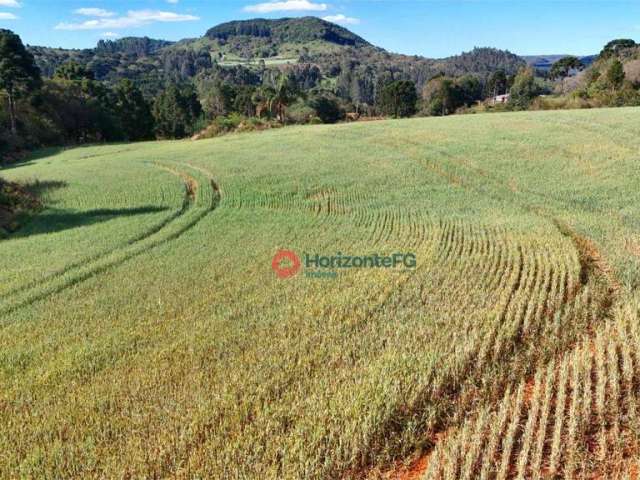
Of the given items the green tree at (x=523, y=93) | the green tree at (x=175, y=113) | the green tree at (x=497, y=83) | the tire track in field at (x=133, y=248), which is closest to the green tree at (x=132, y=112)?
the green tree at (x=175, y=113)

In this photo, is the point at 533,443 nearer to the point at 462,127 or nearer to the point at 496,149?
the point at 496,149

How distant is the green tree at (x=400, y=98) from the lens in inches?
3548

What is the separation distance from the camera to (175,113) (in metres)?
75.4

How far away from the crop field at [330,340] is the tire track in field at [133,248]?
11 centimetres

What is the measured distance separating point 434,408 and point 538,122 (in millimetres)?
39439

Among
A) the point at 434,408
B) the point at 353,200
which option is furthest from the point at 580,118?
the point at 434,408

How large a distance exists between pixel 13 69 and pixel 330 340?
183ft

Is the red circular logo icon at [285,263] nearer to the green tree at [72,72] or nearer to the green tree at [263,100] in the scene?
the green tree at [263,100]

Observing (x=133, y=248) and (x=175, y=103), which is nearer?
(x=133, y=248)

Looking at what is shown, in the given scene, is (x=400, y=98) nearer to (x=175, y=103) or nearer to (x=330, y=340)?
(x=175, y=103)

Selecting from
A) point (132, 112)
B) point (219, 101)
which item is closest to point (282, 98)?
point (219, 101)

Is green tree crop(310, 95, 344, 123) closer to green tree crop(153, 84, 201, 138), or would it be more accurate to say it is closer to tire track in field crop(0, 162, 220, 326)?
green tree crop(153, 84, 201, 138)

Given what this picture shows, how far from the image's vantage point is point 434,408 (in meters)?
7.76

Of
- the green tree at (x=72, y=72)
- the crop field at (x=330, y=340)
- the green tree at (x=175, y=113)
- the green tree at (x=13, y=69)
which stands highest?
the green tree at (x=72, y=72)
